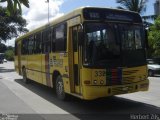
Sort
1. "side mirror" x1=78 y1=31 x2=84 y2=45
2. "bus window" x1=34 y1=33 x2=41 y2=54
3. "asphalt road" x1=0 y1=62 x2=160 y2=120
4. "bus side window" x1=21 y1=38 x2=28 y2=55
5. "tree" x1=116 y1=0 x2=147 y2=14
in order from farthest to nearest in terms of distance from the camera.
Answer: "tree" x1=116 y1=0 x2=147 y2=14, "bus side window" x1=21 y1=38 x2=28 y2=55, "bus window" x1=34 y1=33 x2=41 y2=54, "side mirror" x1=78 y1=31 x2=84 y2=45, "asphalt road" x1=0 y1=62 x2=160 y2=120

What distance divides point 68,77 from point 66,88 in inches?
18.8

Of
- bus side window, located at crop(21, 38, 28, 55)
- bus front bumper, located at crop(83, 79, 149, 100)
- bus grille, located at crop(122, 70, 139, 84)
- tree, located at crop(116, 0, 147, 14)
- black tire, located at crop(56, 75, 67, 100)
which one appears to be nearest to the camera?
bus front bumper, located at crop(83, 79, 149, 100)

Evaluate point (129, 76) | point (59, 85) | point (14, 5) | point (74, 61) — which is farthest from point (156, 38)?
point (14, 5)

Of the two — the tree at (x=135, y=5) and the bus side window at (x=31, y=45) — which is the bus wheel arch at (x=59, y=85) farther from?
the tree at (x=135, y=5)

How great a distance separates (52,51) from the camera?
13.2 m

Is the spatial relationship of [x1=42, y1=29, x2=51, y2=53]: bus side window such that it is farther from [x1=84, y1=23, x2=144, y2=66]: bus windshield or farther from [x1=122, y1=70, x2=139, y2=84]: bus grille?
[x1=122, y1=70, x2=139, y2=84]: bus grille

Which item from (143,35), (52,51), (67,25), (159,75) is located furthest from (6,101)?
(159,75)

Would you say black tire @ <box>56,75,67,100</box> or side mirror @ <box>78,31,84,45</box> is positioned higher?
side mirror @ <box>78,31,84,45</box>

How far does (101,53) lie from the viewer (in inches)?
387

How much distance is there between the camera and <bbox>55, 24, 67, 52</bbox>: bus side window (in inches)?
458

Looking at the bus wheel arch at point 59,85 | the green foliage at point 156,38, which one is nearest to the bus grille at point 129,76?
the bus wheel arch at point 59,85

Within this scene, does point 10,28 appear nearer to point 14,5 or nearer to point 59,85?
point 59,85

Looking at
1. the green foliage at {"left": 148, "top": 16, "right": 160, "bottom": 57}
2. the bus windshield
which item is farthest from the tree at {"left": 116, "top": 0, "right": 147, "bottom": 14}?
the bus windshield

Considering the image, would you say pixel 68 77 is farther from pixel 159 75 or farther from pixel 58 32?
pixel 159 75
